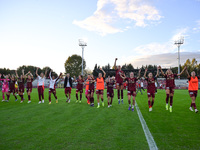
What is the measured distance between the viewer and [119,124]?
6.38 metres

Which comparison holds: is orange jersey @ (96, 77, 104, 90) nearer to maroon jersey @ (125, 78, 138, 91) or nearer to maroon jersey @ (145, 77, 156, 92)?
maroon jersey @ (125, 78, 138, 91)

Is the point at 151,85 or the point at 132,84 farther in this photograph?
the point at 132,84

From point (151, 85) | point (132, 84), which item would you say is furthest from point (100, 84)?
point (151, 85)

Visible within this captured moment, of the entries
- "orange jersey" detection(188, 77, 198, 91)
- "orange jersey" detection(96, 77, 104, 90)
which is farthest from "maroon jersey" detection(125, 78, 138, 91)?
"orange jersey" detection(188, 77, 198, 91)

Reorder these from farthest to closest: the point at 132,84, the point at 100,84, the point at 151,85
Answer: the point at 100,84 < the point at 132,84 < the point at 151,85

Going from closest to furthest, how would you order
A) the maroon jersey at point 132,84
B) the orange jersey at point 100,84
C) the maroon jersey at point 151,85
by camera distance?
the maroon jersey at point 151,85 → the maroon jersey at point 132,84 → the orange jersey at point 100,84

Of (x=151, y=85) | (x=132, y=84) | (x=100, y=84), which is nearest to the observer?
(x=151, y=85)

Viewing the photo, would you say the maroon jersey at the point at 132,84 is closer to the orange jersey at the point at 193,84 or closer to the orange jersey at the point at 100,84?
the orange jersey at the point at 100,84

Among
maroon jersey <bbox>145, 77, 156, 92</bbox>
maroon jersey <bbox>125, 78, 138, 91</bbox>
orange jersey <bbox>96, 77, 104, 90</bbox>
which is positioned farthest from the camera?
orange jersey <bbox>96, 77, 104, 90</bbox>

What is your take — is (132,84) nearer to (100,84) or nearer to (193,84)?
(100,84)

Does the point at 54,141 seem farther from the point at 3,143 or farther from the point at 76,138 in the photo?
the point at 3,143

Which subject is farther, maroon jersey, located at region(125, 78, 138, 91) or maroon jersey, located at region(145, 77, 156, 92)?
maroon jersey, located at region(125, 78, 138, 91)

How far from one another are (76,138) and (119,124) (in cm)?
216

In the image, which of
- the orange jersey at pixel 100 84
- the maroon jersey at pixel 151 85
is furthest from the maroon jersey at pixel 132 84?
the orange jersey at pixel 100 84
